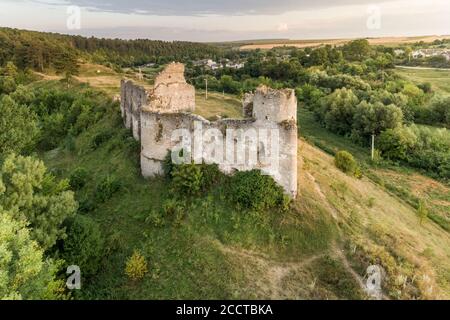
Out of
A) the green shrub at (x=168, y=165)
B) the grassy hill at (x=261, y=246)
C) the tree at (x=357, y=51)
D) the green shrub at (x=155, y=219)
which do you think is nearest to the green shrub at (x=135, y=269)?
the grassy hill at (x=261, y=246)

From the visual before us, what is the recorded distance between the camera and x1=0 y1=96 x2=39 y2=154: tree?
1151 inches

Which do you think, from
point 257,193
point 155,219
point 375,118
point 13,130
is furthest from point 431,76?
point 13,130

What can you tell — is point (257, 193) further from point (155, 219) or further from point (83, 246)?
point (83, 246)

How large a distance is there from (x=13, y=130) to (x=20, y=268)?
17.8 meters

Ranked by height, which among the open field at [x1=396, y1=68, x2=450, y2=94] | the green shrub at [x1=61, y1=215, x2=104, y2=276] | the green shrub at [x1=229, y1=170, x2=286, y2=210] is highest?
the open field at [x1=396, y1=68, x2=450, y2=94]

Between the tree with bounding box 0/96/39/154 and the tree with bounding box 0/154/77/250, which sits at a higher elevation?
the tree with bounding box 0/96/39/154

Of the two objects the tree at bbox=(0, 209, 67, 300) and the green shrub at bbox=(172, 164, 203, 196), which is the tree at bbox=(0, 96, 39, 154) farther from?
the tree at bbox=(0, 209, 67, 300)

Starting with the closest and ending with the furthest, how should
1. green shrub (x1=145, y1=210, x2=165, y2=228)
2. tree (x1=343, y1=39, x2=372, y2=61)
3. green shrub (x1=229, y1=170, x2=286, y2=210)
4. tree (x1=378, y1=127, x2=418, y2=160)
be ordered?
green shrub (x1=229, y1=170, x2=286, y2=210) → green shrub (x1=145, y1=210, x2=165, y2=228) → tree (x1=378, y1=127, x2=418, y2=160) → tree (x1=343, y1=39, x2=372, y2=61)

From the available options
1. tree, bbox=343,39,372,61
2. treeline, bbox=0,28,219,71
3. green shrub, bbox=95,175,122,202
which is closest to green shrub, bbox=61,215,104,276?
green shrub, bbox=95,175,122,202

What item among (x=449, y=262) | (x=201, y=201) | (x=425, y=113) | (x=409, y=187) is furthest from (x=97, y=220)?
(x=425, y=113)

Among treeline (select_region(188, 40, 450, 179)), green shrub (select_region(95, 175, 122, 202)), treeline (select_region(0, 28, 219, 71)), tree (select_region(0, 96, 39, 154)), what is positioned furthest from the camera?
treeline (select_region(0, 28, 219, 71))

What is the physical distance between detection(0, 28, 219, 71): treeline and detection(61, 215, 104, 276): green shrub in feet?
186

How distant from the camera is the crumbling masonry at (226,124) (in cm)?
2156
